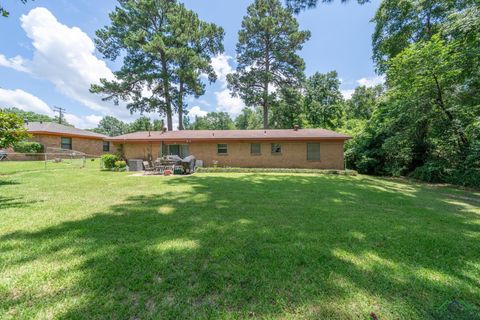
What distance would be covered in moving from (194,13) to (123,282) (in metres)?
27.1

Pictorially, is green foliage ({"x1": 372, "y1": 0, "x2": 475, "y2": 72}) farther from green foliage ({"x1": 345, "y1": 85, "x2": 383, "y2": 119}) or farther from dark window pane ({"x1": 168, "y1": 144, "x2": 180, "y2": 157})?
dark window pane ({"x1": 168, "y1": 144, "x2": 180, "y2": 157})

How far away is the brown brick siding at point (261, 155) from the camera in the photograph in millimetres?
14656

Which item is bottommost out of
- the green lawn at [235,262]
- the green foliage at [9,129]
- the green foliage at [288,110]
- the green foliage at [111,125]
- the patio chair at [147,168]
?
the green lawn at [235,262]

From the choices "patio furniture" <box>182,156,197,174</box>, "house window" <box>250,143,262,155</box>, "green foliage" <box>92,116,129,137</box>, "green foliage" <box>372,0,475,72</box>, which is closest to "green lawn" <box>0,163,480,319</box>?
"patio furniture" <box>182,156,197,174</box>

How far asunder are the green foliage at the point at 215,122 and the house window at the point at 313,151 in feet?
129

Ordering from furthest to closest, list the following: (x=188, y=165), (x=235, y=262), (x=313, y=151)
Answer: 1. (x=313, y=151)
2. (x=188, y=165)
3. (x=235, y=262)

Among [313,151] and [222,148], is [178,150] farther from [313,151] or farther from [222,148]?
[313,151]

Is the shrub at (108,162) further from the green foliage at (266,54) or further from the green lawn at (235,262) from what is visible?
the green foliage at (266,54)

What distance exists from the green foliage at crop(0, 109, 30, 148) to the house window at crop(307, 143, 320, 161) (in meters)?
15.8

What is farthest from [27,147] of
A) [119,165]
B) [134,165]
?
[134,165]

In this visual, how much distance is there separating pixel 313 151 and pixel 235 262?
1362 centimetres

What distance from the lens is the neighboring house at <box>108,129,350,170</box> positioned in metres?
14.6

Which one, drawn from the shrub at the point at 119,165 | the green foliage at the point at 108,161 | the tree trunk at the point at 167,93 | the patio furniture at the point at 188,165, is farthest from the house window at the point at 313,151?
the tree trunk at the point at 167,93

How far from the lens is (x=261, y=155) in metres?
15.3
